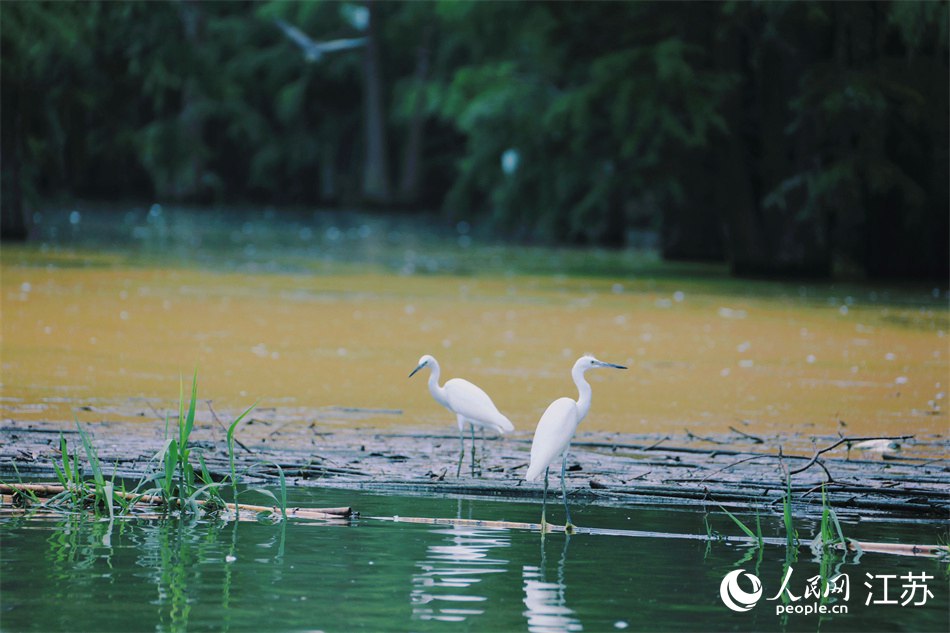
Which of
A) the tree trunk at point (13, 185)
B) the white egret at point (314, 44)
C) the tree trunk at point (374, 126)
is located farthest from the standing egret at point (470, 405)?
the white egret at point (314, 44)

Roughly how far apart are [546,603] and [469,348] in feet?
23.7

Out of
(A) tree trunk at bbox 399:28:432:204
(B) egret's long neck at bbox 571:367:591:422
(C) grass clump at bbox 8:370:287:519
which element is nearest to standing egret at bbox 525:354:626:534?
(B) egret's long neck at bbox 571:367:591:422

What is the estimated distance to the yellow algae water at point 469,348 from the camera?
9258 mm

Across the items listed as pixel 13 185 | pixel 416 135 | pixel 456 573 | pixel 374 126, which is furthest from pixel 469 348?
pixel 374 126

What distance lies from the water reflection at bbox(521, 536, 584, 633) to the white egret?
40.3 m

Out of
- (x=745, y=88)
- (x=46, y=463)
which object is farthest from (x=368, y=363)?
(x=745, y=88)

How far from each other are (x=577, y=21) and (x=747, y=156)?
3056 mm

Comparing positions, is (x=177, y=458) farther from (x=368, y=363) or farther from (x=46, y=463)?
(x=368, y=363)

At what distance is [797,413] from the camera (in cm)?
939

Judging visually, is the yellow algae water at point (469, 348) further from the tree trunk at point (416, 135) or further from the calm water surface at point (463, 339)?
the tree trunk at point (416, 135)

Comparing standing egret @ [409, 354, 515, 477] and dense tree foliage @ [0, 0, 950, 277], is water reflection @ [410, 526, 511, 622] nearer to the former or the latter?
standing egret @ [409, 354, 515, 477]

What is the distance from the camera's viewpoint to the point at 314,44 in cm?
4512

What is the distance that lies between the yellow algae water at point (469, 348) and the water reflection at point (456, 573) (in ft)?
9.08

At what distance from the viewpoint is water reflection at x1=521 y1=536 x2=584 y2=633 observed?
4.75 meters
